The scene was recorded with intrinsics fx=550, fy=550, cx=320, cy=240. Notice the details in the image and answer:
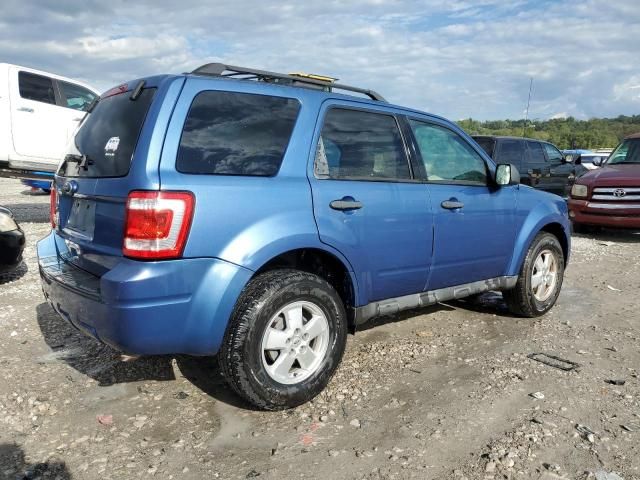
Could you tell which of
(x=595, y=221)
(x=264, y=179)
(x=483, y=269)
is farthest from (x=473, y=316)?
(x=595, y=221)

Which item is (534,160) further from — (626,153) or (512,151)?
(626,153)

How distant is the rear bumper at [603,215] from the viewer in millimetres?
9391

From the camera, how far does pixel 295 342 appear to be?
10.6ft

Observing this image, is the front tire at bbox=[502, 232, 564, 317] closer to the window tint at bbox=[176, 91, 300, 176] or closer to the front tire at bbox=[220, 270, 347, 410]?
the front tire at bbox=[220, 270, 347, 410]

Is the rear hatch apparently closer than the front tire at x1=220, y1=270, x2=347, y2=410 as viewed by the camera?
Yes

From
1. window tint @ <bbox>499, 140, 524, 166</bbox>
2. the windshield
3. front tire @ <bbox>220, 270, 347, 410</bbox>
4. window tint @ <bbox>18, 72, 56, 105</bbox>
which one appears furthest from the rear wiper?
the windshield

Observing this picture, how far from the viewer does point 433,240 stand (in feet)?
13.0

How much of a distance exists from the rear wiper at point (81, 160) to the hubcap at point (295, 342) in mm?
1424

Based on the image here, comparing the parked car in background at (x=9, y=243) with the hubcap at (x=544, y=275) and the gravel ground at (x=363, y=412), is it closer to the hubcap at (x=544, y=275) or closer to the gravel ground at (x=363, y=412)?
the gravel ground at (x=363, y=412)

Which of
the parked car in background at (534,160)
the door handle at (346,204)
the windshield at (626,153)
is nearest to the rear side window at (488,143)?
the parked car in background at (534,160)

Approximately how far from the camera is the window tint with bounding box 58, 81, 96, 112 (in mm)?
9668

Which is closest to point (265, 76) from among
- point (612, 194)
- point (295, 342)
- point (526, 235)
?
point (295, 342)

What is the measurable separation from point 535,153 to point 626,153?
2.09 meters

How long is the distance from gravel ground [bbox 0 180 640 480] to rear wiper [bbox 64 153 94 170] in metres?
1.44
